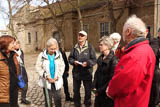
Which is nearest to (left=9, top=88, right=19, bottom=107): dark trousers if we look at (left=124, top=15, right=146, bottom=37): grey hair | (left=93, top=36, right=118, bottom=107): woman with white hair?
(left=93, top=36, right=118, bottom=107): woman with white hair

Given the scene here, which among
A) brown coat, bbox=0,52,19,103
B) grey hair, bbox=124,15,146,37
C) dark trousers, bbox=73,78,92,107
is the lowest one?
dark trousers, bbox=73,78,92,107

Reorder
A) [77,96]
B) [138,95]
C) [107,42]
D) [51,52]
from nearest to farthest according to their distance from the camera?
[138,95] < [107,42] < [51,52] < [77,96]

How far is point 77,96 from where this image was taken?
3.42 m

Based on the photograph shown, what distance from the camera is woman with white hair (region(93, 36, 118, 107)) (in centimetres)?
241

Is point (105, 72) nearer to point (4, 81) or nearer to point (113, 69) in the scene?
point (113, 69)

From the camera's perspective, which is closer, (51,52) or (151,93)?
(151,93)

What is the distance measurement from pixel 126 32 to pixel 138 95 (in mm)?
747

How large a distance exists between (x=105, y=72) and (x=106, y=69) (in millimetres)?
60

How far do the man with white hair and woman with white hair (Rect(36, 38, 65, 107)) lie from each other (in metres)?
1.71

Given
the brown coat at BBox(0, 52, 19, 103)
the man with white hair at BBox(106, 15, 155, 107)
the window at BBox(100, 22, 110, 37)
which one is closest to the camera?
the man with white hair at BBox(106, 15, 155, 107)

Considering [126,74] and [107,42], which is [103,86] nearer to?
[107,42]

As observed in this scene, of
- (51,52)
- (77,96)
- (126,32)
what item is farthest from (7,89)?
(126,32)

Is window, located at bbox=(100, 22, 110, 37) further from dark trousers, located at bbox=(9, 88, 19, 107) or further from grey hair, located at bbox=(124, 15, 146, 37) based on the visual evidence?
grey hair, located at bbox=(124, 15, 146, 37)

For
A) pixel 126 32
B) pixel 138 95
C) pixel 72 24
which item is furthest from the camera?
pixel 72 24
